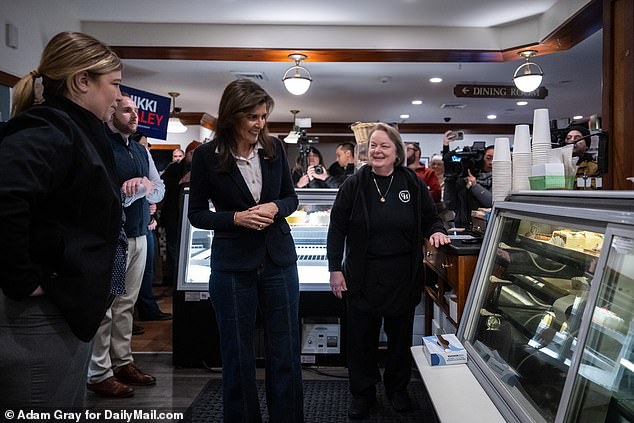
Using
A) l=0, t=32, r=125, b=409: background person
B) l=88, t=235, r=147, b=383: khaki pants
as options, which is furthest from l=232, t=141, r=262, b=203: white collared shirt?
l=88, t=235, r=147, b=383: khaki pants

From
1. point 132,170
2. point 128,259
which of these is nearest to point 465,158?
point 132,170

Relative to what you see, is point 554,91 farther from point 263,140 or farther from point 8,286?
point 8,286

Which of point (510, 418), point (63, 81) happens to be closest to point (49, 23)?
point (63, 81)

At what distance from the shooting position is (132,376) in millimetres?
2857

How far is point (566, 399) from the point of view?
3.48ft

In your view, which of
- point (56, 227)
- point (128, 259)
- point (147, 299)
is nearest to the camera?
point (56, 227)

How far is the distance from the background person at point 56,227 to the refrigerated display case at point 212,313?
6.13 feet

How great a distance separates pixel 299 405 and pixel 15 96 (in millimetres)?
1518

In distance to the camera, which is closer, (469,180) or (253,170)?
(253,170)

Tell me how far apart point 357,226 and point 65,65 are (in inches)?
60.2

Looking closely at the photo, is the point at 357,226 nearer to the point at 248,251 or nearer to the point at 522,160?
the point at 248,251

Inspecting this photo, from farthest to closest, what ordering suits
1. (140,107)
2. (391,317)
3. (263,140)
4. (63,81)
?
(140,107), (391,317), (263,140), (63,81)

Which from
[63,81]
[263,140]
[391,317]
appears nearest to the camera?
[63,81]

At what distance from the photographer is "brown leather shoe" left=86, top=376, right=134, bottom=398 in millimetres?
2627
